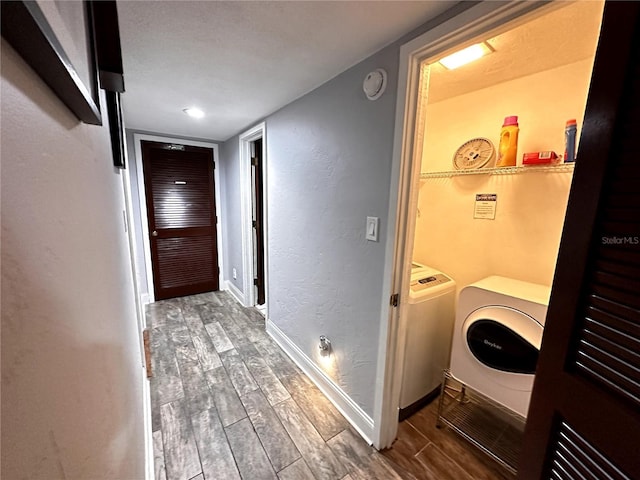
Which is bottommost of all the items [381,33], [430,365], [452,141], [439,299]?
[430,365]

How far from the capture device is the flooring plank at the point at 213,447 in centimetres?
138

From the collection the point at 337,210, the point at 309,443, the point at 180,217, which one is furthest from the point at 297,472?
the point at 180,217

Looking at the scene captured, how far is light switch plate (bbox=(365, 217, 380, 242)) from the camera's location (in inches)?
55.3

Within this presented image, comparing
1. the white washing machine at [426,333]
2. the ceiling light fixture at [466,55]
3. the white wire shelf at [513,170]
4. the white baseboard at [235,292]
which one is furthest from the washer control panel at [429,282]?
the white baseboard at [235,292]

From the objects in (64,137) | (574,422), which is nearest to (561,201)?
(574,422)

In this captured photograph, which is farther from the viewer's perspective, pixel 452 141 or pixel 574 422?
pixel 452 141

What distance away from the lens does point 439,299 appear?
1752 millimetres

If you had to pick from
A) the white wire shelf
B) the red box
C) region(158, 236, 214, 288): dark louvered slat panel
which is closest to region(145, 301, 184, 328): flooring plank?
region(158, 236, 214, 288): dark louvered slat panel

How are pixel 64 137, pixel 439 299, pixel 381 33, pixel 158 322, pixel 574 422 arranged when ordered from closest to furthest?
pixel 64 137
pixel 574 422
pixel 381 33
pixel 439 299
pixel 158 322

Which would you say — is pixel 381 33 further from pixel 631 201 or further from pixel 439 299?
pixel 439 299

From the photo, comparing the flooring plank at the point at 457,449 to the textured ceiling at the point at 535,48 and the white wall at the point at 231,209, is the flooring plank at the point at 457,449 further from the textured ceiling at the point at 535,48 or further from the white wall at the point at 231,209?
the white wall at the point at 231,209

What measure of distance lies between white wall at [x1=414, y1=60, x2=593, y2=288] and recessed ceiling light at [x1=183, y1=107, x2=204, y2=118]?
1.94m

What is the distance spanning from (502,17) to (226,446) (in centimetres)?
236

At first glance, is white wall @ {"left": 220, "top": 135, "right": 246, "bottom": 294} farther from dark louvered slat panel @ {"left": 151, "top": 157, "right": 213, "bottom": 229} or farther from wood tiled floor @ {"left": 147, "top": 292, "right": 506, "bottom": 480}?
wood tiled floor @ {"left": 147, "top": 292, "right": 506, "bottom": 480}
